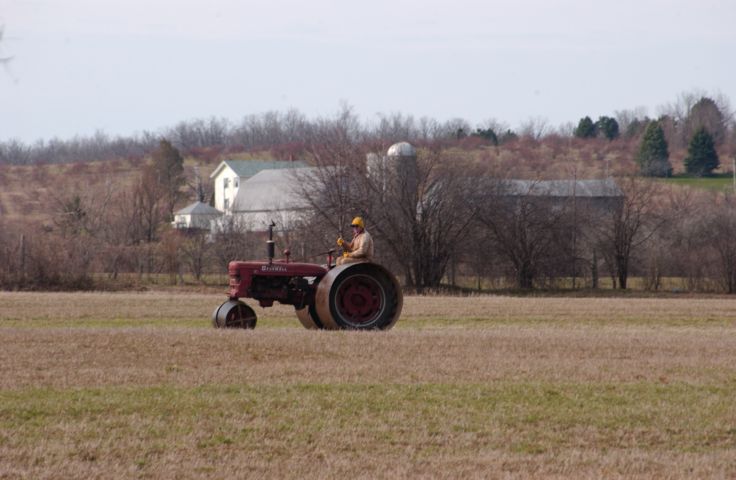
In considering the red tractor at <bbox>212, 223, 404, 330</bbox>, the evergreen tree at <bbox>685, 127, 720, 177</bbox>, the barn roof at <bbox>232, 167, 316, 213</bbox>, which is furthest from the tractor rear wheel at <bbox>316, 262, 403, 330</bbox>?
the evergreen tree at <bbox>685, 127, 720, 177</bbox>

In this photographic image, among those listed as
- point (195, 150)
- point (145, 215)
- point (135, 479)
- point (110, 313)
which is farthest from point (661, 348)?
point (195, 150)

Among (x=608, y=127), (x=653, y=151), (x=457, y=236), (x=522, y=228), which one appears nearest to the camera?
(x=457, y=236)

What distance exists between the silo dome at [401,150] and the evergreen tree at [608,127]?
9377 cm

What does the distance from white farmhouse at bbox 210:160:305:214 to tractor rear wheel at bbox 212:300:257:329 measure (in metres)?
80.3

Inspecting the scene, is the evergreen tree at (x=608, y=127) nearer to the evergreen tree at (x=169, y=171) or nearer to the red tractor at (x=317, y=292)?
the evergreen tree at (x=169, y=171)

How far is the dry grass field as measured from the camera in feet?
32.8

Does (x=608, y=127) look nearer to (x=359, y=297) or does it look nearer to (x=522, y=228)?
(x=522, y=228)

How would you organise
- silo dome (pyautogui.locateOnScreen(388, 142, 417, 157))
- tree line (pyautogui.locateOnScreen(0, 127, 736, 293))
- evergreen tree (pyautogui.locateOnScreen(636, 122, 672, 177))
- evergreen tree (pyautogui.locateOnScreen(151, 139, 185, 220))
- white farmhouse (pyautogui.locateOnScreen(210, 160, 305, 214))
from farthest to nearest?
evergreen tree (pyautogui.locateOnScreen(636, 122, 672, 177))
white farmhouse (pyautogui.locateOnScreen(210, 160, 305, 214))
evergreen tree (pyautogui.locateOnScreen(151, 139, 185, 220))
silo dome (pyautogui.locateOnScreen(388, 142, 417, 157))
tree line (pyautogui.locateOnScreen(0, 127, 736, 293))

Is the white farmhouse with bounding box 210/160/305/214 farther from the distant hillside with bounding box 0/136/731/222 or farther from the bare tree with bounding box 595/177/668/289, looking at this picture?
the bare tree with bounding box 595/177/668/289

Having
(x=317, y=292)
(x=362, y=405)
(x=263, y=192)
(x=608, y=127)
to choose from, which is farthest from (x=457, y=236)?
(x=608, y=127)

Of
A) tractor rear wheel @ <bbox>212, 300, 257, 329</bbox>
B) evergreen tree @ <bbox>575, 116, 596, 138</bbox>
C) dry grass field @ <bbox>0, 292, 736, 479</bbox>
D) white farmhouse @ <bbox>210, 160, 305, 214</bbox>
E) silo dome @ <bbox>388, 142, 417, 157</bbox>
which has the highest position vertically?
evergreen tree @ <bbox>575, 116, 596, 138</bbox>

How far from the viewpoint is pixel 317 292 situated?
63.3 ft

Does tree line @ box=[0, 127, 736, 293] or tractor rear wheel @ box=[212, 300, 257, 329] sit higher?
tree line @ box=[0, 127, 736, 293]

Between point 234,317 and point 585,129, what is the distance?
135834mm
